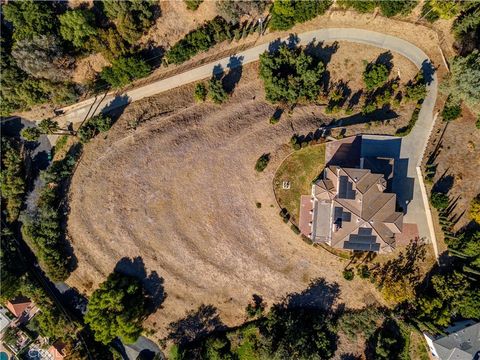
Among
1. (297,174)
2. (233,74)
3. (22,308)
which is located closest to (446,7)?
(297,174)

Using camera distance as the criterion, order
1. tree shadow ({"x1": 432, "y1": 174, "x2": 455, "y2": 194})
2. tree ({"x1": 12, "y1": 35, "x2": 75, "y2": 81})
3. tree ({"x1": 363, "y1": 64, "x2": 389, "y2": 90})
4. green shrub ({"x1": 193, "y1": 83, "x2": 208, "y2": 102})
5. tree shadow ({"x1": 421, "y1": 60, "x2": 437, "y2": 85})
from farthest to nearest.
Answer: green shrub ({"x1": 193, "y1": 83, "x2": 208, "y2": 102}) → tree shadow ({"x1": 421, "y1": 60, "x2": 437, "y2": 85}) → tree shadow ({"x1": 432, "y1": 174, "x2": 455, "y2": 194}) → tree ({"x1": 363, "y1": 64, "x2": 389, "y2": 90}) → tree ({"x1": 12, "y1": 35, "x2": 75, "y2": 81})

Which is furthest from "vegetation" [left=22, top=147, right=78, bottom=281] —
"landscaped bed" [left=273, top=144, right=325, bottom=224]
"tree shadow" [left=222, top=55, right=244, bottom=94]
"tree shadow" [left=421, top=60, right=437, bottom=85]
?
"tree shadow" [left=421, top=60, right=437, bottom=85]

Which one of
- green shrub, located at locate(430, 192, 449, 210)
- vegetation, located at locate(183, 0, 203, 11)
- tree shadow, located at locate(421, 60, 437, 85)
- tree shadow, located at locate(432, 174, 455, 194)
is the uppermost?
tree shadow, located at locate(421, 60, 437, 85)

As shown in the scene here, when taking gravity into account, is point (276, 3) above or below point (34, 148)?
above

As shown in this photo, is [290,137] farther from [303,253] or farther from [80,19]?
[80,19]

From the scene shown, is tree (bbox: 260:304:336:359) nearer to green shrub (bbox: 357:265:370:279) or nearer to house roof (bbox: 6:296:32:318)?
green shrub (bbox: 357:265:370:279)

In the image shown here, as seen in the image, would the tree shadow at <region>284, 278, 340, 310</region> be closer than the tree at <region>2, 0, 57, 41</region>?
No

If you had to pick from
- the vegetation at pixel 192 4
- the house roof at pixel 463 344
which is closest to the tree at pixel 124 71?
the vegetation at pixel 192 4

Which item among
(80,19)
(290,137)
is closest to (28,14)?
(80,19)
